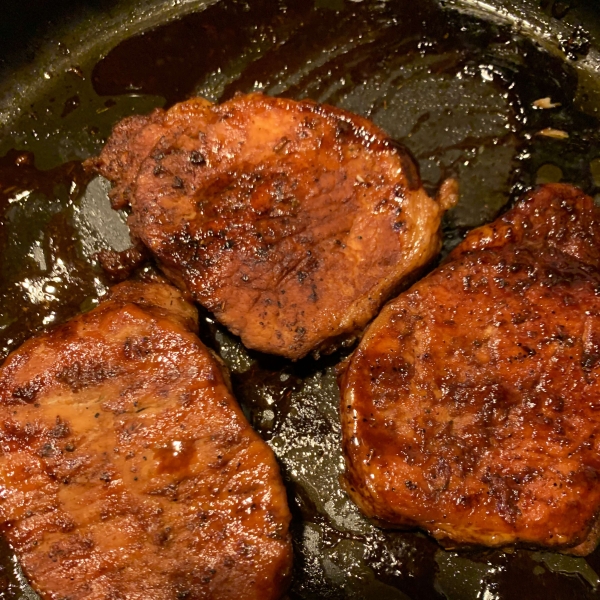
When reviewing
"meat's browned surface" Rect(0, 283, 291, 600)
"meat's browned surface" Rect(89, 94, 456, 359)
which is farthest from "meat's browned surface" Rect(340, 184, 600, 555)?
"meat's browned surface" Rect(0, 283, 291, 600)

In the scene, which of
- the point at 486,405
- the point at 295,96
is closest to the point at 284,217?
the point at 295,96

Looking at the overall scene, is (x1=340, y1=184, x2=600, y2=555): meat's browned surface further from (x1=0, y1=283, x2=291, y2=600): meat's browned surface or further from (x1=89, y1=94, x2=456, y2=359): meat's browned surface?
(x1=0, y1=283, x2=291, y2=600): meat's browned surface

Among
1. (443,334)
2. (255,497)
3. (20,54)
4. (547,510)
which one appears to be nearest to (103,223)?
(20,54)

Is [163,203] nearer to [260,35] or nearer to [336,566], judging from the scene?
[260,35]

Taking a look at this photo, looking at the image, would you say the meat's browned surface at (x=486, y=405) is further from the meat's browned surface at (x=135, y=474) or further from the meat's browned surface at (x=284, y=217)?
the meat's browned surface at (x=135, y=474)

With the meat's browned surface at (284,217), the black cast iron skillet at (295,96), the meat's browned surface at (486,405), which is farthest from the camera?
the black cast iron skillet at (295,96)

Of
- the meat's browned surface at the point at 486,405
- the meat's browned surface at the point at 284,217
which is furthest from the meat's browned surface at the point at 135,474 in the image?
the meat's browned surface at the point at 486,405

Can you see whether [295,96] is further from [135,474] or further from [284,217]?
[135,474]
